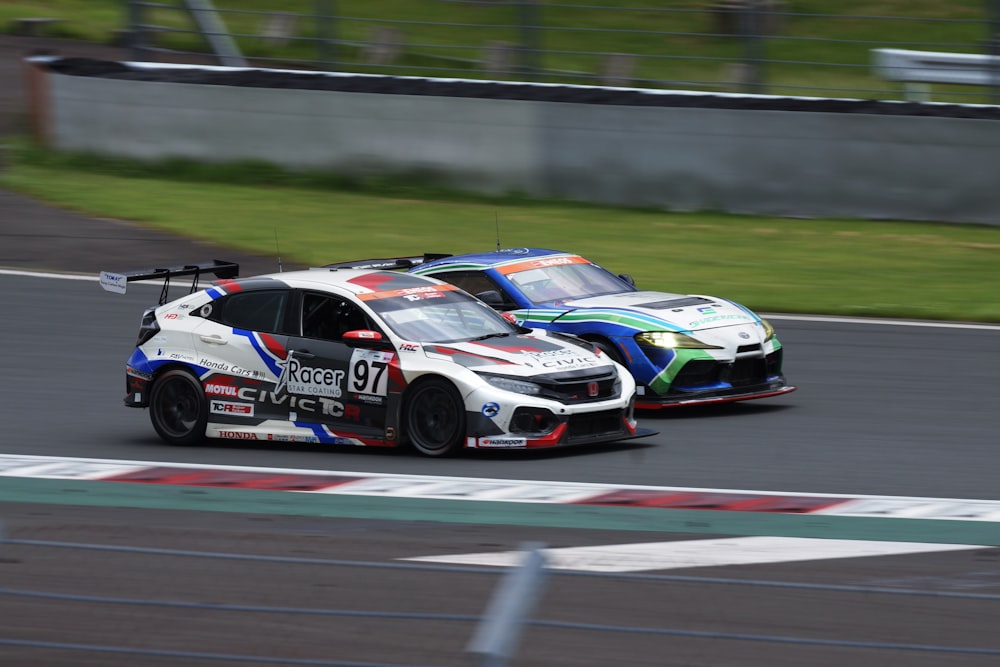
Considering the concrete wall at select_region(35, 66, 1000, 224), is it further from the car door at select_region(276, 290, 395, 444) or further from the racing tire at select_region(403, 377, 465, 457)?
the racing tire at select_region(403, 377, 465, 457)

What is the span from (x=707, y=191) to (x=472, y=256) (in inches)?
335

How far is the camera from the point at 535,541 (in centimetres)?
841

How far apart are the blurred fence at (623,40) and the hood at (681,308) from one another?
9.15 metres

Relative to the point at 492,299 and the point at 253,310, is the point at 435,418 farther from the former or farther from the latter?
the point at 492,299

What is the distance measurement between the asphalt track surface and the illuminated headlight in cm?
52

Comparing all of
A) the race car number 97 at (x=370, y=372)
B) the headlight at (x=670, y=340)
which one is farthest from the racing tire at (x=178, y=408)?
the headlight at (x=670, y=340)

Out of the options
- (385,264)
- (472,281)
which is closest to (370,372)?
(385,264)

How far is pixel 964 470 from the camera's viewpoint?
1024 centimetres

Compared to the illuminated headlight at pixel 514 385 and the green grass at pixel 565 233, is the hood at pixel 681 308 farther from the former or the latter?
the green grass at pixel 565 233

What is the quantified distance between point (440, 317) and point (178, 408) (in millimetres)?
2122

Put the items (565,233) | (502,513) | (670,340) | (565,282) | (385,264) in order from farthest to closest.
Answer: (565,233) → (565,282) → (385,264) → (670,340) → (502,513)

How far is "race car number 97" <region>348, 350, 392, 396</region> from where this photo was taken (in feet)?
35.1

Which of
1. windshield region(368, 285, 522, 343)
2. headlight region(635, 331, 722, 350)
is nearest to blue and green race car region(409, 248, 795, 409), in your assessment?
headlight region(635, 331, 722, 350)

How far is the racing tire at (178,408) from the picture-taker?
11414 millimetres
